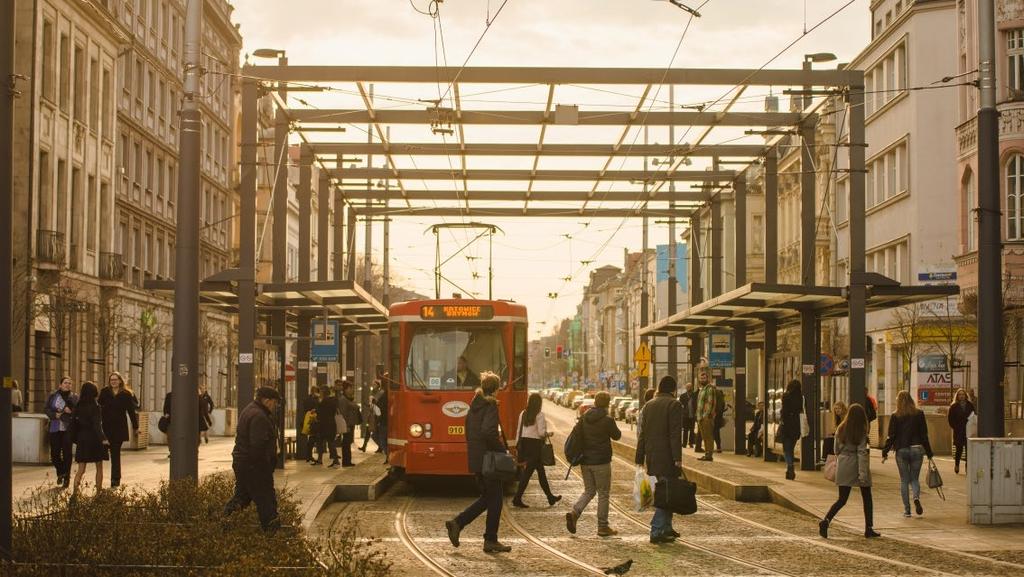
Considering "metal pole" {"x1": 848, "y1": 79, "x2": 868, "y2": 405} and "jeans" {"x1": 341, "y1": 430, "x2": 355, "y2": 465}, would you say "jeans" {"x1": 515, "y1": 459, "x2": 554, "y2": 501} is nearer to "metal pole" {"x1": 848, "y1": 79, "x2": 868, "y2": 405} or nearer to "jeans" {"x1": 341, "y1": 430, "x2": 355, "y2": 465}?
"metal pole" {"x1": 848, "y1": 79, "x2": 868, "y2": 405}

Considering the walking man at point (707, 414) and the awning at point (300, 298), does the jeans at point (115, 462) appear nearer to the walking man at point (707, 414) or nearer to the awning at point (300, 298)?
the awning at point (300, 298)

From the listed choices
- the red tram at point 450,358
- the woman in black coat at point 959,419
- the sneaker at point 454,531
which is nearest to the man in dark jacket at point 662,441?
the sneaker at point 454,531

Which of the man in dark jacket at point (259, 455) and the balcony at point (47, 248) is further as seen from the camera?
the balcony at point (47, 248)

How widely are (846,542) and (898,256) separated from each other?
40774 mm

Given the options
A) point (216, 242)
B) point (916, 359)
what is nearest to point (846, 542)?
point (916, 359)

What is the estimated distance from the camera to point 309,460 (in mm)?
32625

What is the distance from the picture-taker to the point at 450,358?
25266mm

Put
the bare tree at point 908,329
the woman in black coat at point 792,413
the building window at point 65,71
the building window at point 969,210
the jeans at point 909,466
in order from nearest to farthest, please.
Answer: the jeans at point 909,466 < the woman in black coat at point 792,413 < the building window at point 969,210 < the building window at point 65,71 < the bare tree at point 908,329

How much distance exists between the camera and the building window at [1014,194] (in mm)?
43031

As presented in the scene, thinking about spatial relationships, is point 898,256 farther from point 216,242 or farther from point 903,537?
point 903,537

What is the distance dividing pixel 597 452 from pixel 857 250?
35.5ft

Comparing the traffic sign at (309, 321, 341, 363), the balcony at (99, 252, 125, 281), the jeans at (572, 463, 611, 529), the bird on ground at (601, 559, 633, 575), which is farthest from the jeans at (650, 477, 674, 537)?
the balcony at (99, 252, 125, 281)

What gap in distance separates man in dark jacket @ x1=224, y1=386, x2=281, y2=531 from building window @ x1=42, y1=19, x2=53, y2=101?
3227 cm

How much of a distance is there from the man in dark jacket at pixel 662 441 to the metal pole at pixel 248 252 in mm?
9720
